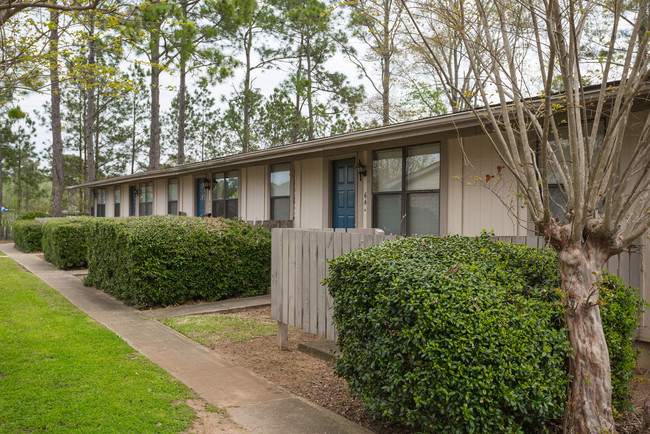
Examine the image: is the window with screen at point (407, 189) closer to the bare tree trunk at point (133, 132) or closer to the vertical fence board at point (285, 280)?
the vertical fence board at point (285, 280)

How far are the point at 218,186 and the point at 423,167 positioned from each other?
7.48 m

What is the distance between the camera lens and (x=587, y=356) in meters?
3.29

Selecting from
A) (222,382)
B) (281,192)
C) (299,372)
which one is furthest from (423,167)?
(222,382)

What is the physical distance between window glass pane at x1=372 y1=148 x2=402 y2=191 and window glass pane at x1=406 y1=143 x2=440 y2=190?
0.23 meters

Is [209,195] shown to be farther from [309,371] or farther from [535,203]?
[535,203]

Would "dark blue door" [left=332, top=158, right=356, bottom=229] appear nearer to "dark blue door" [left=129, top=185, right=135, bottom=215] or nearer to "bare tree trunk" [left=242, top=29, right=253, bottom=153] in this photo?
"dark blue door" [left=129, top=185, right=135, bottom=215]

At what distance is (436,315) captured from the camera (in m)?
2.93

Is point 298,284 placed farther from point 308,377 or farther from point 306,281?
point 308,377

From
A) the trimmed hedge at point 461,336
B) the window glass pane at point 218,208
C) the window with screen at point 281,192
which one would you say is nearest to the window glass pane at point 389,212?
the window with screen at point 281,192

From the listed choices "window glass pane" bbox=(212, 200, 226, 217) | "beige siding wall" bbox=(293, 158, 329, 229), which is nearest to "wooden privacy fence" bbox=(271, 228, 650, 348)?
"beige siding wall" bbox=(293, 158, 329, 229)

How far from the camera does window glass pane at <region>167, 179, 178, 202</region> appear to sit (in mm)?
16266

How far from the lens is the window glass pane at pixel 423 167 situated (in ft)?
25.1

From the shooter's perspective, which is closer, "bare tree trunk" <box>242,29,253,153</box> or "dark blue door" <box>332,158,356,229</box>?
"dark blue door" <box>332,158,356,229</box>

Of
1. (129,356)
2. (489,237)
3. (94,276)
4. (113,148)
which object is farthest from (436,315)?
(113,148)
